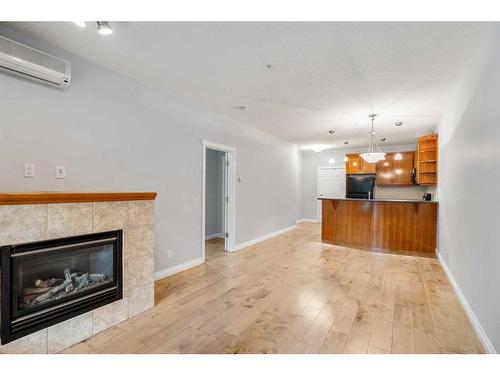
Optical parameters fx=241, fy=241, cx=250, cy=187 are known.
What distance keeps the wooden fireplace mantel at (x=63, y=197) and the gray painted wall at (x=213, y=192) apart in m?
3.67

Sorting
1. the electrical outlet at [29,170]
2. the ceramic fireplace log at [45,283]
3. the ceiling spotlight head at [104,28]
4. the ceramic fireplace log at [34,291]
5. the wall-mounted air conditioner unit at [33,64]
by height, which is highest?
the ceiling spotlight head at [104,28]

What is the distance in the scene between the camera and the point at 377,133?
5941 mm

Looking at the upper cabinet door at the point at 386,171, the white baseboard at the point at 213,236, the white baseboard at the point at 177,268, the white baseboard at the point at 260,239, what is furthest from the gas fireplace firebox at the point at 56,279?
the upper cabinet door at the point at 386,171

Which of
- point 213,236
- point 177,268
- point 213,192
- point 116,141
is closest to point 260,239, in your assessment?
point 213,236

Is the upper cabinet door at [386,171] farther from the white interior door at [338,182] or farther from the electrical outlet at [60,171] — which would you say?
the electrical outlet at [60,171]

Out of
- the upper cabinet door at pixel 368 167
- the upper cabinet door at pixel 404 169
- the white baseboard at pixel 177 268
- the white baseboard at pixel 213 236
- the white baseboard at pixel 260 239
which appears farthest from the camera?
the upper cabinet door at pixel 368 167

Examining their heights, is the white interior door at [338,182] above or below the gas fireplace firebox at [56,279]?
above

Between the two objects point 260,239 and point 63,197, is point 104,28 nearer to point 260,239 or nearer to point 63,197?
point 63,197

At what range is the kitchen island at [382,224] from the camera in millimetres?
4895

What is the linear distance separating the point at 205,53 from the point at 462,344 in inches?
137

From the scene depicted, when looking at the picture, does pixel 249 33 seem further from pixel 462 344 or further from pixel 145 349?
pixel 462 344

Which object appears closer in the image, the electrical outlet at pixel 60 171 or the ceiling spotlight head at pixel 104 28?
the ceiling spotlight head at pixel 104 28
